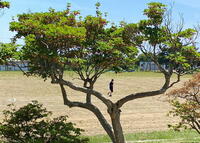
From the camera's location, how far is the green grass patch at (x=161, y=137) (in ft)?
48.1

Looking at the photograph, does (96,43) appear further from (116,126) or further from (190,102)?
(190,102)

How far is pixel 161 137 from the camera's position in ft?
51.7

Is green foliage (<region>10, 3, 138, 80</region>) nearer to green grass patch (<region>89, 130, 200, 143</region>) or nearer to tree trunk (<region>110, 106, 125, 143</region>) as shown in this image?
tree trunk (<region>110, 106, 125, 143</region>)

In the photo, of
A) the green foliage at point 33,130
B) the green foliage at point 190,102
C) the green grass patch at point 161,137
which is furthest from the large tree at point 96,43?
the green grass patch at point 161,137

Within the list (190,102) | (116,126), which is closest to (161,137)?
(190,102)

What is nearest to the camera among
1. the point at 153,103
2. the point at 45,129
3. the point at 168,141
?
the point at 45,129

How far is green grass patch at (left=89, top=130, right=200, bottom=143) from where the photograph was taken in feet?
48.1

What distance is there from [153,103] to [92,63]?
63.4 feet

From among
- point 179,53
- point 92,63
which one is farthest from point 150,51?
point 92,63

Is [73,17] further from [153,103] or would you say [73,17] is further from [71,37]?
[153,103]

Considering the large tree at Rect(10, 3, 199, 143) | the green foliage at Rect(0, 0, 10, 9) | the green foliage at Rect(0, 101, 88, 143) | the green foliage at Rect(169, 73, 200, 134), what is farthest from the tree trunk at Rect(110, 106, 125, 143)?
the green foliage at Rect(0, 0, 10, 9)

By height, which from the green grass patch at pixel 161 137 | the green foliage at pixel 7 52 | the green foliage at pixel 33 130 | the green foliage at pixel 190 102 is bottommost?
the green grass patch at pixel 161 137

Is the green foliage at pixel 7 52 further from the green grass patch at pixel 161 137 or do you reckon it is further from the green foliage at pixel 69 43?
the green grass patch at pixel 161 137

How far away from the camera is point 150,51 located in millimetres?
10078
